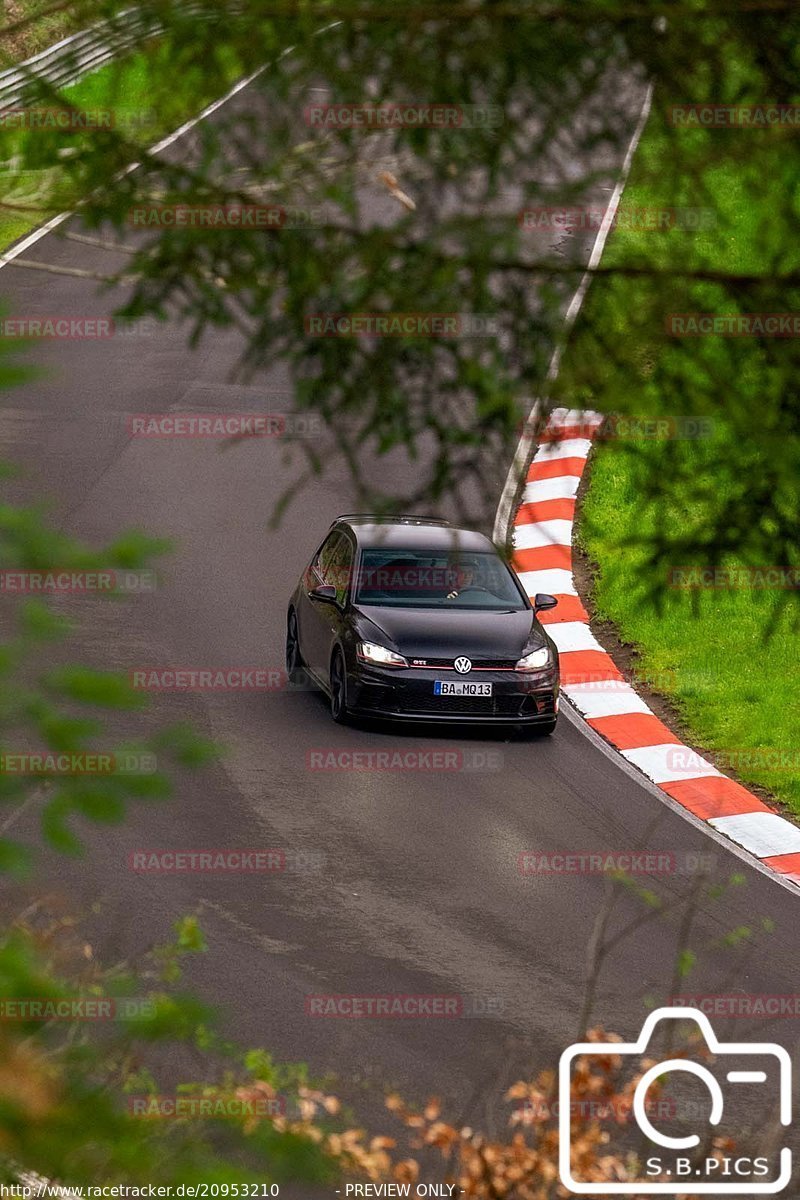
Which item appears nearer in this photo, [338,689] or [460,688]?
[460,688]

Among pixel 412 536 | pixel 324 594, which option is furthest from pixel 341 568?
pixel 412 536

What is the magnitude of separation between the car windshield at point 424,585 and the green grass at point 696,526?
3.41 ft

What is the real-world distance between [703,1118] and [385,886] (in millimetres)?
3219

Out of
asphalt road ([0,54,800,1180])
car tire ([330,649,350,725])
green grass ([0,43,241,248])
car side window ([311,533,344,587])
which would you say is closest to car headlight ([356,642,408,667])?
car tire ([330,649,350,725])

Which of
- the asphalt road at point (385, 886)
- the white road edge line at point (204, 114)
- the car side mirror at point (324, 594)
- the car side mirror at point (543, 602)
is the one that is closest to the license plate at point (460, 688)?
the asphalt road at point (385, 886)

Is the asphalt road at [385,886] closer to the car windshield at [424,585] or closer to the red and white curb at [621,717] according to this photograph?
the red and white curb at [621,717]

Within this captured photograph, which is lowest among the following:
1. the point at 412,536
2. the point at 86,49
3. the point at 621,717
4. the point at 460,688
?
the point at 621,717

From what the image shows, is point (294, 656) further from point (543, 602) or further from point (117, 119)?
point (117, 119)

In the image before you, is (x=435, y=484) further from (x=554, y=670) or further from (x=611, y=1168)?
(x=554, y=670)

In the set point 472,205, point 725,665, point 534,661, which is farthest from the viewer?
point 725,665

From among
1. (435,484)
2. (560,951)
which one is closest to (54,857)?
(560,951)

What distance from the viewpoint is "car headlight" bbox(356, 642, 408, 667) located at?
13344 millimetres

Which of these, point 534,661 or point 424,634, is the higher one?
point 424,634

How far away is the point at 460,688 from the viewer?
13344 mm
